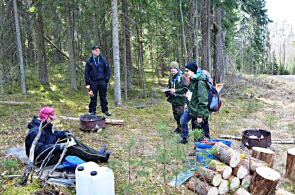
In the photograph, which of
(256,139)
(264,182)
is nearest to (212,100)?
(264,182)

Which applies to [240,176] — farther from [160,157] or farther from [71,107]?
[71,107]

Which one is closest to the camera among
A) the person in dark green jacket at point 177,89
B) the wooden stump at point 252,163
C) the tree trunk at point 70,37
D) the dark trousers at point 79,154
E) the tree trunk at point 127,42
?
the dark trousers at point 79,154

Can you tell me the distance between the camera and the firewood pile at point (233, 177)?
3.94 meters

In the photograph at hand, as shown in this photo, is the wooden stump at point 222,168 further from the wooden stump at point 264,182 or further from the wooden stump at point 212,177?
the wooden stump at point 264,182

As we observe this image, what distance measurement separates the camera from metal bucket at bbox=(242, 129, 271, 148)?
6.00 m

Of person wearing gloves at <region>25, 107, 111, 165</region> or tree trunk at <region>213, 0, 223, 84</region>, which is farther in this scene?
tree trunk at <region>213, 0, 223, 84</region>

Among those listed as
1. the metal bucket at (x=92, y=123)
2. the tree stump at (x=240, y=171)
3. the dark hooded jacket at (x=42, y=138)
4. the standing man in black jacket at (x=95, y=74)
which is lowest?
the tree stump at (x=240, y=171)

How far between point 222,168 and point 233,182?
1.31ft

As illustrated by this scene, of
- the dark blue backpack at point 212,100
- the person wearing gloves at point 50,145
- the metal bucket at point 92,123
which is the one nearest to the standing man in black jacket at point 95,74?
the metal bucket at point 92,123

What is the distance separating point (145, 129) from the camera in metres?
7.21

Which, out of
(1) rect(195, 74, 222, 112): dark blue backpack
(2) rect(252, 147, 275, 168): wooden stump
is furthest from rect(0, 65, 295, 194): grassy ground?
(1) rect(195, 74, 222, 112): dark blue backpack

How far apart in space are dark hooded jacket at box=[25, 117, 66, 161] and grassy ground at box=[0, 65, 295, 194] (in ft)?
1.23

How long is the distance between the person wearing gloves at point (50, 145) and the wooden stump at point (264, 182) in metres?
2.87

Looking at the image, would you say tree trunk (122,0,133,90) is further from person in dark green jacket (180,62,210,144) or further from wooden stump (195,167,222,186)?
wooden stump (195,167,222,186)
